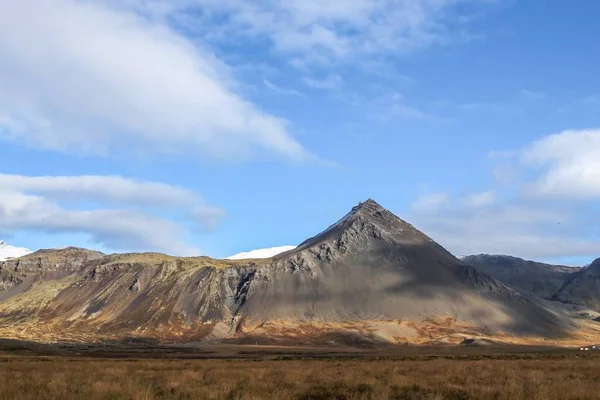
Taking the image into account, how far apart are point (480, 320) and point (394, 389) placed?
611 ft

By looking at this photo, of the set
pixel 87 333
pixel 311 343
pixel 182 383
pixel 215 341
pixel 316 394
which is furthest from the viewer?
pixel 87 333

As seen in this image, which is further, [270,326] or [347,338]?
[270,326]

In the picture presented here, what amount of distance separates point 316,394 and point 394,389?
11.1ft

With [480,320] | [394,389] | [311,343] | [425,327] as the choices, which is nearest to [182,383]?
[394,389]

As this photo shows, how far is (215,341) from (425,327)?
65.9 meters

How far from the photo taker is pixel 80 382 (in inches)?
Result: 1038

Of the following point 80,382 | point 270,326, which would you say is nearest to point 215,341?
point 270,326

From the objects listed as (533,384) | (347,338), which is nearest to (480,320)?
(347,338)

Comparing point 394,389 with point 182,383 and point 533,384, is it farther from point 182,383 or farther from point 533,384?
point 182,383

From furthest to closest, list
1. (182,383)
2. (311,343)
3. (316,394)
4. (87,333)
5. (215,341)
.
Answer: (87,333) → (215,341) → (311,343) → (182,383) → (316,394)

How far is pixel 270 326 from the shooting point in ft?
630

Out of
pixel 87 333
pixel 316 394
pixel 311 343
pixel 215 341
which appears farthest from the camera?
pixel 87 333

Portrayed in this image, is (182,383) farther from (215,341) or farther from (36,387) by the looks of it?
(215,341)

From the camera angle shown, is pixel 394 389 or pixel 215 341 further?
pixel 215 341
